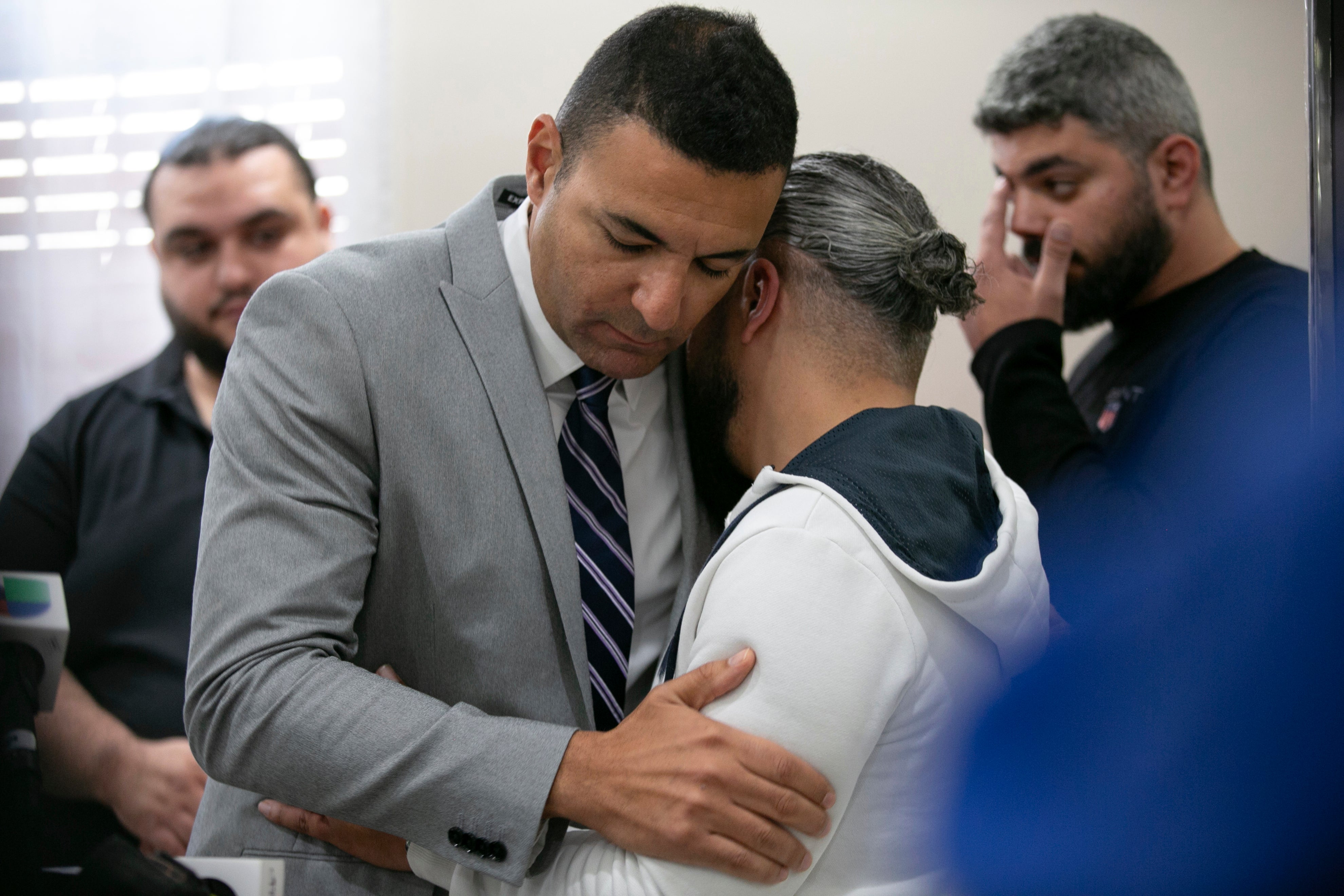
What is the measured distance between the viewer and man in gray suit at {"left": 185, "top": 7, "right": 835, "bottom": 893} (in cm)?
102

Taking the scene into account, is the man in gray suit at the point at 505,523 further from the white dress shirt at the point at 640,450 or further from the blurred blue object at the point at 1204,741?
the blurred blue object at the point at 1204,741

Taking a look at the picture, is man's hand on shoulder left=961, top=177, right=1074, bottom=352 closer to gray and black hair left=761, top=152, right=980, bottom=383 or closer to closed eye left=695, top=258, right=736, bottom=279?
gray and black hair left=761, top=152, right=980, bottom=383

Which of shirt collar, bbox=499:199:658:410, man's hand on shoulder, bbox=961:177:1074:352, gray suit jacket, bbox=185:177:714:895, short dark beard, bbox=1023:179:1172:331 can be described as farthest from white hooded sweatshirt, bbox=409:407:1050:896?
short dark beard, bbox=1023:179:1172:331

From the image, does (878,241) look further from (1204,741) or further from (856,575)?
(1204,741)

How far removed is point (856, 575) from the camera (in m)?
0.96

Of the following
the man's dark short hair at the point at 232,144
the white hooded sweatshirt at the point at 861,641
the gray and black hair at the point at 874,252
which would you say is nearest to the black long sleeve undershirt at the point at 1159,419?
the gray and black hair at the point at 874,252

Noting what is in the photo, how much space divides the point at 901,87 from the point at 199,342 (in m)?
1.74

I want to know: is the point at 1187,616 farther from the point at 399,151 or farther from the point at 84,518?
the point at 84,518

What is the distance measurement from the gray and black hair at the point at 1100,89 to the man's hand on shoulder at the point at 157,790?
2159 millimetres

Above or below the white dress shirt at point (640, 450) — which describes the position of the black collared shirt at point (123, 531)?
below

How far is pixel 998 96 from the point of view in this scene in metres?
2.16

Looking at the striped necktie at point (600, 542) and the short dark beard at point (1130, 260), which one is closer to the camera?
the striped necktie at point (600, 542)

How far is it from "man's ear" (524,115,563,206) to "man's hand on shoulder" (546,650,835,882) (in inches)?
26.7

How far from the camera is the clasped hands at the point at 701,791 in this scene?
37.0 inches
